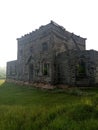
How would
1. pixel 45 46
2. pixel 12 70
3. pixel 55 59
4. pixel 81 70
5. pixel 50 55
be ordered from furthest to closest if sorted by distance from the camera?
pixel 12 70 < pixel 45 46 < pixel 55 59 < pixel 50 55 < pixel 81 70

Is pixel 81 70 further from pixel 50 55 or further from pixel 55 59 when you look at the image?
pixel 50 55

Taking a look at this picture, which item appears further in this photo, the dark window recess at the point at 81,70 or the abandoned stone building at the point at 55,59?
the dark window recess at the point at 81,70

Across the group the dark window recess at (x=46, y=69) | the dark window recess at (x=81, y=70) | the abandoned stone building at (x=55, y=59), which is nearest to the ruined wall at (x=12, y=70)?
the abandoned stone building at (x=55, y=59)

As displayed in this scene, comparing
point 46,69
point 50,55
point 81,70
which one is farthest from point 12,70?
point 81,70

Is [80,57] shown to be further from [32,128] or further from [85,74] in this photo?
[32,128]

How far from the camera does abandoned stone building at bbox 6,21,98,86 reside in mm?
20938

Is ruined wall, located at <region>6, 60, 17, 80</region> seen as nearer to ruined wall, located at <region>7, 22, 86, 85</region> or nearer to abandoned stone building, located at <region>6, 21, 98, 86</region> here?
abandoned stone building, located at <region>6, 21, 98, 86</region>

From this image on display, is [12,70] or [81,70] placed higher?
[12,70]

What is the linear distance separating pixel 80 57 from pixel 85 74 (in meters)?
2.08

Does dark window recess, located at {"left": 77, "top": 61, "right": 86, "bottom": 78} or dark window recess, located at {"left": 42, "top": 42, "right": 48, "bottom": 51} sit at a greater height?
dark window recess, located at {"left": 42, "top": 42, "right": 48, "bottom": 51}

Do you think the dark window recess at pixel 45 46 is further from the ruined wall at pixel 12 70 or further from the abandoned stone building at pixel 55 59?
the ruined wall at pixel 12 70

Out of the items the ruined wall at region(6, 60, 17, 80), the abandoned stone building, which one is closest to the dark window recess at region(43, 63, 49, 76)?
the abandoned stone building

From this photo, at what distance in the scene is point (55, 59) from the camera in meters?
22.8

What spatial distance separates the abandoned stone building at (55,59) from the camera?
824 inches
